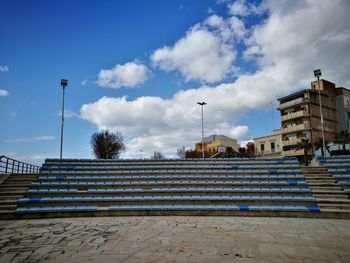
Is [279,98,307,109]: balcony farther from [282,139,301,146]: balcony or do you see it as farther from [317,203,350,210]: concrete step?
[317,203,350,210]: concrete step

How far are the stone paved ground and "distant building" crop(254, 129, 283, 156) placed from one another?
3932 centimetres

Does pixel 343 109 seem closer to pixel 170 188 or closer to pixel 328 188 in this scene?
pixel 328 188

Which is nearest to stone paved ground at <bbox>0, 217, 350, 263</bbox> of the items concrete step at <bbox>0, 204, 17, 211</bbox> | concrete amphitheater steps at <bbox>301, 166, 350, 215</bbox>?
concrete step at <bbox>0, 204, 17, 211</bbox>

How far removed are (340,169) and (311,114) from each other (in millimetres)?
29145

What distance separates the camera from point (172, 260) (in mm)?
5129

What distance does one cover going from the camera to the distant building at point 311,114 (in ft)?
132

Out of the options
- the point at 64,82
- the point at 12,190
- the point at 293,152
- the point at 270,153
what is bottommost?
the point at 12,190

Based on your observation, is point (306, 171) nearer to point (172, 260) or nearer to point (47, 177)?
point (172, 260)

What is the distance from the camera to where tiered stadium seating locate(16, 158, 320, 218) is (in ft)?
36.5

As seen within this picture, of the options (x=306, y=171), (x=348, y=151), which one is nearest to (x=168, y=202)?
(x=306, y=171)

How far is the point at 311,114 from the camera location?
40.2m

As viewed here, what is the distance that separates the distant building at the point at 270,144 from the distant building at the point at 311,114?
9.65 feet

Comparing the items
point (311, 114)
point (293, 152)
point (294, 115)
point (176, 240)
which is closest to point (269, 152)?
point (293, 152)

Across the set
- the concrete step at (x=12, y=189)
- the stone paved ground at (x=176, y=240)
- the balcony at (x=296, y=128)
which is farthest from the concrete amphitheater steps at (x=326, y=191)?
the balcony at (x=296, y=128)
